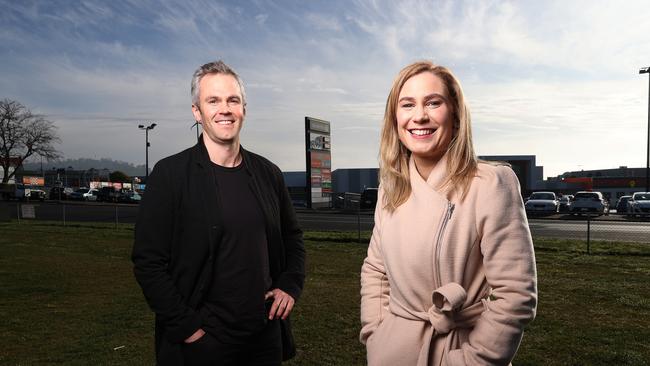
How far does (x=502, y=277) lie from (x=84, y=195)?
53.4m

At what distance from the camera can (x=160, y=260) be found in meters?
2.40

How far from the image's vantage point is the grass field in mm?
5141

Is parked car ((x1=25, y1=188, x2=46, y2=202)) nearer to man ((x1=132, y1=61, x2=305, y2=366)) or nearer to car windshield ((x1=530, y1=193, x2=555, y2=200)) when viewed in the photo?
car windshield ((x1=530, y1=193, x2=555, y2=200))

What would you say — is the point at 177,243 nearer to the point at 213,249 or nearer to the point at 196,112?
the point at 213,249

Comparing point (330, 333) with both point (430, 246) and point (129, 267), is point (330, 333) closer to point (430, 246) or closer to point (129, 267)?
point (430, 246)

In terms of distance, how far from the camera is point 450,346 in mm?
1928

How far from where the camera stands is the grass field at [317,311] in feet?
16.9

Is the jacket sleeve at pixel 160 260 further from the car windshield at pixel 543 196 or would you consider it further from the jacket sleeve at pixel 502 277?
the car windshield at pixel 543 196

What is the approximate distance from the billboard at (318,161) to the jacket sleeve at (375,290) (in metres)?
34.5

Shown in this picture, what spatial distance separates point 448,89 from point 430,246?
665mm

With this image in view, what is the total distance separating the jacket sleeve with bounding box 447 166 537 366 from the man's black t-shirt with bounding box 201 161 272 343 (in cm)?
106

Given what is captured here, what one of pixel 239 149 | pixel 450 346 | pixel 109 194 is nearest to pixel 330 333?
pixel 239 149

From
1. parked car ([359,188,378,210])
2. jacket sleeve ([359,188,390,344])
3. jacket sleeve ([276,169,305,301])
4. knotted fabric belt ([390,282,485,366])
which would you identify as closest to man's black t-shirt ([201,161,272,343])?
jacket sleeve ([276,169,305,301])

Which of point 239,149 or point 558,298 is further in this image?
point 558,298
